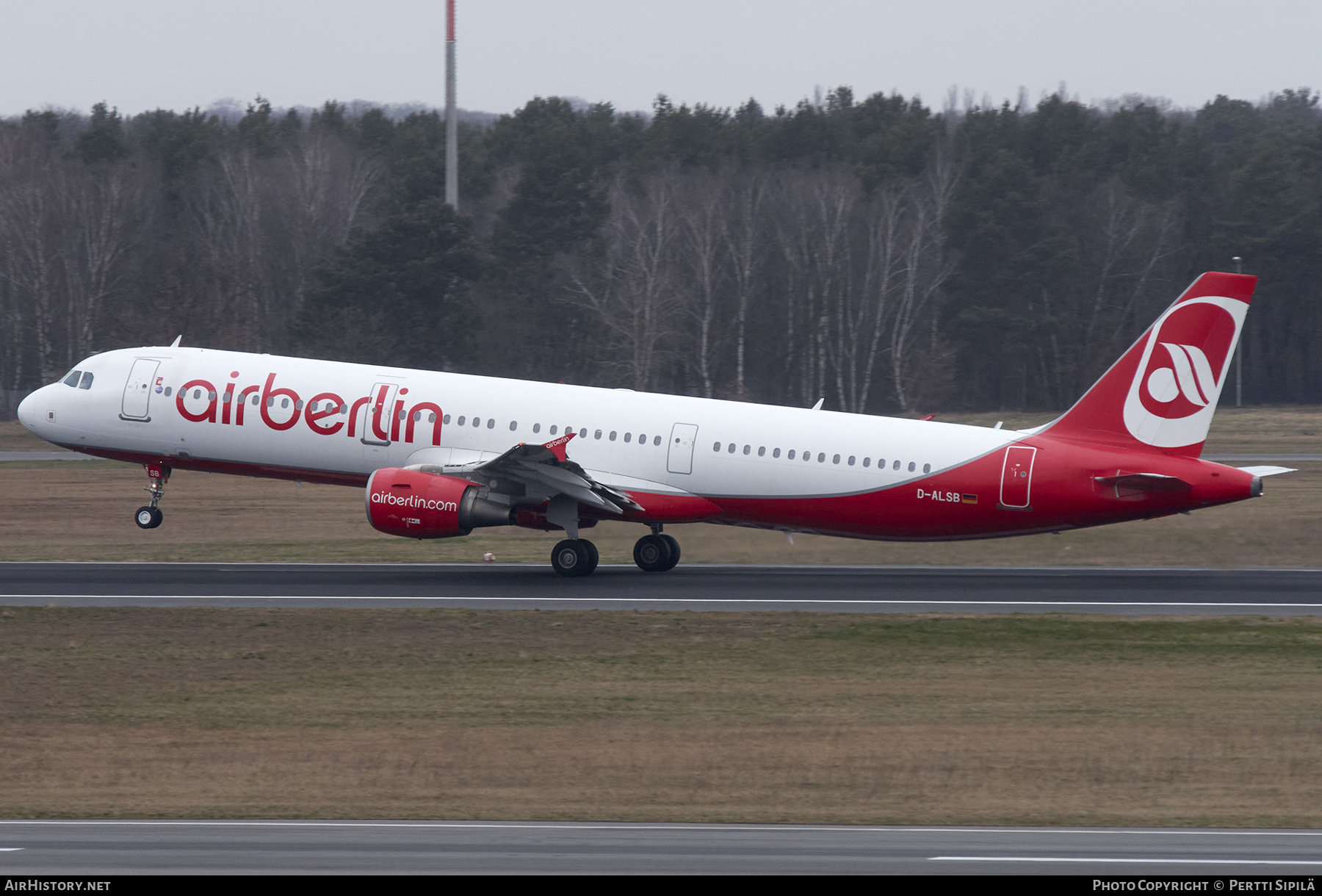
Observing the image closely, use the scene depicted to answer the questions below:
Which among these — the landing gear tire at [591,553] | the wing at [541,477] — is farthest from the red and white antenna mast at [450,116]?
the wing at [541,477]

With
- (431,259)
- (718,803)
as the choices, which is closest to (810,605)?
(718,803)

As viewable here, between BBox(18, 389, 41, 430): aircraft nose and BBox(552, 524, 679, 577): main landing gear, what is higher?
BBox(18, 389, 41, 430): aircraft nose

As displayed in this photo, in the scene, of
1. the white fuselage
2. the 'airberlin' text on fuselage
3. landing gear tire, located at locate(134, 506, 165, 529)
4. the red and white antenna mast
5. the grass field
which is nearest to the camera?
the white fuselage

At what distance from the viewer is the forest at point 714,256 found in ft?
261

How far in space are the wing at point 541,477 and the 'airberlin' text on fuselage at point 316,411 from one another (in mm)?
1378

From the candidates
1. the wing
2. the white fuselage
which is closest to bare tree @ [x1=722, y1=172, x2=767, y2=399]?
the white fuselage

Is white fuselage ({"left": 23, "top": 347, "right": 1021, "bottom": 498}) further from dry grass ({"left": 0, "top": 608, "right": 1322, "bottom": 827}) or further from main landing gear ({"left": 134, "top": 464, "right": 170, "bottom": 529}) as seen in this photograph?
dry grass ({"left": 0, "top": 608, "right": 1322, "bottom": 827})

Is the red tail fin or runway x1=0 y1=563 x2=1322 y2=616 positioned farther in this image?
the red tail fin

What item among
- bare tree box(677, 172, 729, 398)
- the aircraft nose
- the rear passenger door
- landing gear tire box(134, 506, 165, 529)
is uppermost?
bare tree box(677, 172, 729, 398)

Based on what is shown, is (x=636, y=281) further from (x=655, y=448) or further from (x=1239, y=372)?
(x=655, y=448)

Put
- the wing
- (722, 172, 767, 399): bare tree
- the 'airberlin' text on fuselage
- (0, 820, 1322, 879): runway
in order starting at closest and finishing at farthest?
1. (0, 820, 1322, 879): runway
2. the wing
3. the 'airberlin' text on fuselage
4. (722, 172, 767, 399): bare tree

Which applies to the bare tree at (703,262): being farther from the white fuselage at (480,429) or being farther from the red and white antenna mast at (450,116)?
the white fuselage at (480,429)

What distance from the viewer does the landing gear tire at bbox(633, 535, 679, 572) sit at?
3203 centimetres

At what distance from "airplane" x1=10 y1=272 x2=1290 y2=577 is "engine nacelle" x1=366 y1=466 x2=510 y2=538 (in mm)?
35
